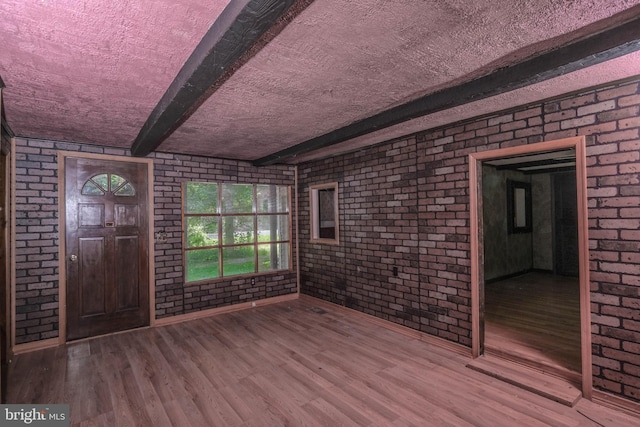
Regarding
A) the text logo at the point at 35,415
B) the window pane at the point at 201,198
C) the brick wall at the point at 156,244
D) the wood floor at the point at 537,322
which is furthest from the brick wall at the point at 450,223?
the text logo at the point at 35,415

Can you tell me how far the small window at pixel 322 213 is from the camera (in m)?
5.47

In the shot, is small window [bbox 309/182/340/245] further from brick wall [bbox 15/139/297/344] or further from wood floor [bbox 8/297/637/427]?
wood floor [bbox 8/297/637/427]

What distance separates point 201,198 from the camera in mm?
4926

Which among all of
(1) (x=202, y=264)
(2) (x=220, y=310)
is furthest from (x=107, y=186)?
(2) (x=220, y=310)

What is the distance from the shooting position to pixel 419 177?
3.77m

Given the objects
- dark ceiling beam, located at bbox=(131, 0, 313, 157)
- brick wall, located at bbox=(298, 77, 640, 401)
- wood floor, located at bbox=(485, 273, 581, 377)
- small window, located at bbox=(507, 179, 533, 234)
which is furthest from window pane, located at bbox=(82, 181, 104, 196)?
small window, located at bbox=(507, 179, 533, 234)

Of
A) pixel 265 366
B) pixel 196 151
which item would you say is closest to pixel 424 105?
pixel 265 366

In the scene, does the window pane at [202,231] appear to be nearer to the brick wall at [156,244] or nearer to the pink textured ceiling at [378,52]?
the brick wall at [156,244]

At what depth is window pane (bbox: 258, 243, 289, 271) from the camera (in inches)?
216

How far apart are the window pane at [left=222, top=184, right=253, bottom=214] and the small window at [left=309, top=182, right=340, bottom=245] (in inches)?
44.2

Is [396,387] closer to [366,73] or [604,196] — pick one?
[604,196]

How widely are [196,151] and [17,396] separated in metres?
3.27

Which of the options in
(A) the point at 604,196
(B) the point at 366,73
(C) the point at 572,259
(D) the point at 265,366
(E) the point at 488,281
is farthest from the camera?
(C) the point at 572,259

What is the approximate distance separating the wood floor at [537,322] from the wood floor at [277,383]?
1.67ft
